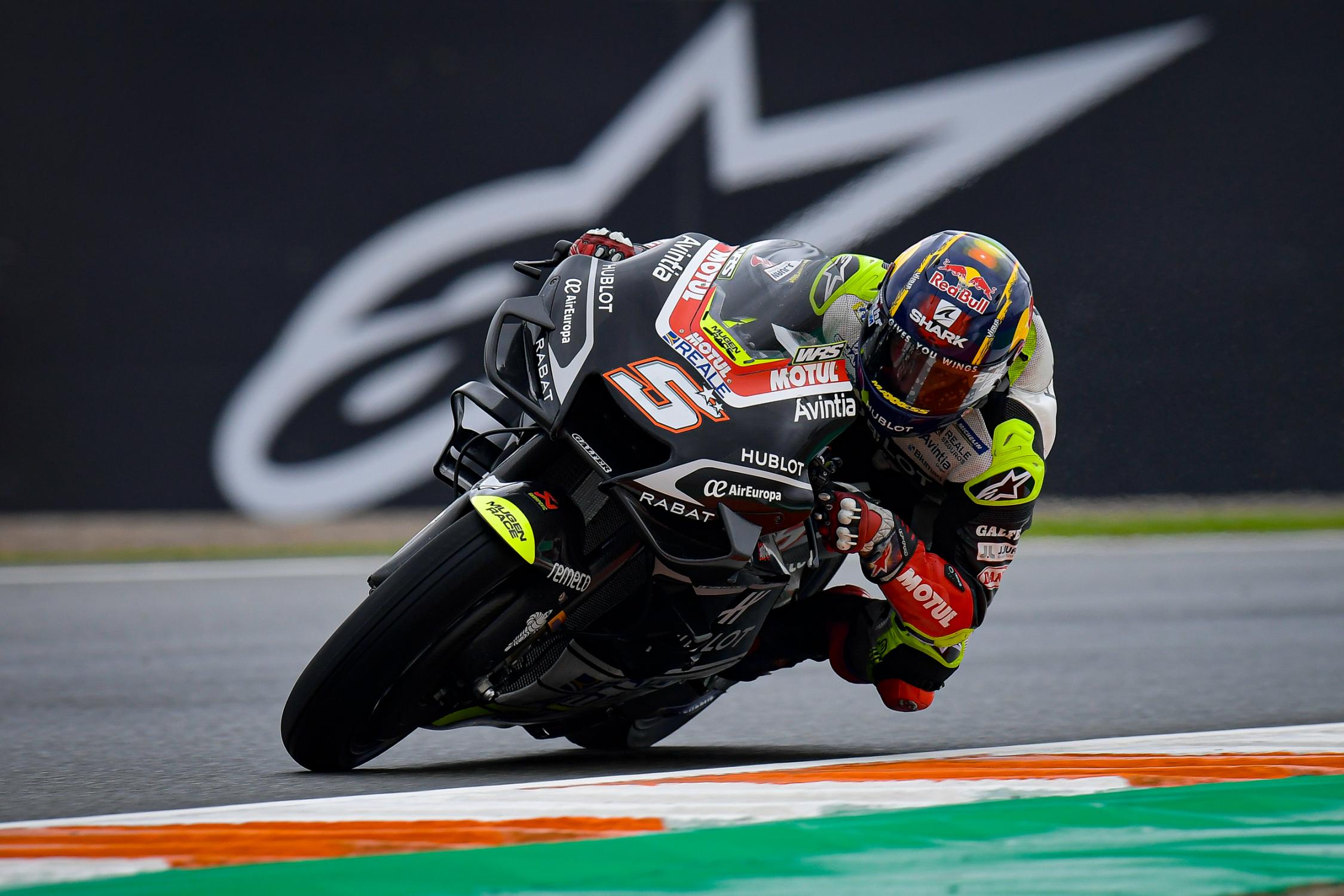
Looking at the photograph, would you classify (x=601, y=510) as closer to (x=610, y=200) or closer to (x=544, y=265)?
(x=544, y=265)

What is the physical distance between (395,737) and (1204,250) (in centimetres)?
819

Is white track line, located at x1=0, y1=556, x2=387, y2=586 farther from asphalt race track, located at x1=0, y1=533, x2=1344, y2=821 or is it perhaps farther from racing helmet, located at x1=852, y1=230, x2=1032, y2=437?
racing helmet, located at x1=852, y1=230, x2=1032, y2=437

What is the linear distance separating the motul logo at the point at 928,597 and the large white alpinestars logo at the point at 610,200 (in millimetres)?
6336

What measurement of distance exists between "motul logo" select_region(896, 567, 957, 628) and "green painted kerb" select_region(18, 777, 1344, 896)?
600mm

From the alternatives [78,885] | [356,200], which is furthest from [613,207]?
[78,885]

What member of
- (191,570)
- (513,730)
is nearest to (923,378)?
(513,730)

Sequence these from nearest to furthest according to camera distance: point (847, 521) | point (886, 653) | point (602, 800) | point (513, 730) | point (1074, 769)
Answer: point (602, 800) → point (847, 521) → point (1074, 769) → point (886, 653) → point (513, 730)

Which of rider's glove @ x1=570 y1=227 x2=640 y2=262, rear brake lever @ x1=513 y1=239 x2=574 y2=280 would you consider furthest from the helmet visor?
rear brake lever @ x1=513 y1=239 x2=574 y2=280

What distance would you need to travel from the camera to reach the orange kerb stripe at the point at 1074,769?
3.13 meters

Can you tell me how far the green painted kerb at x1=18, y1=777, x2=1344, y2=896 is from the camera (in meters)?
2.25

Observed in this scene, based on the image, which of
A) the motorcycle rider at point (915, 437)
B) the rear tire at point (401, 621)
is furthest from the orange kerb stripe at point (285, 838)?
the motorcycle rider at point (915, 437)

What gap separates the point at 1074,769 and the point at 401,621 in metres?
1.43

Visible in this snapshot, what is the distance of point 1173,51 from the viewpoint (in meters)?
10.3

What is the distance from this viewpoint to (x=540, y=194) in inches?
393
